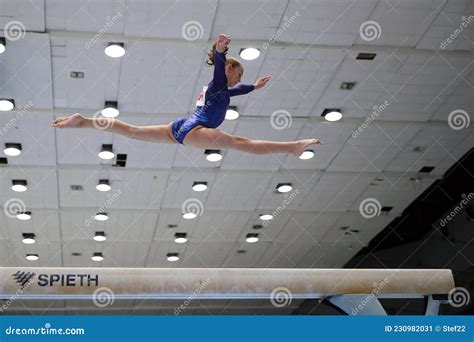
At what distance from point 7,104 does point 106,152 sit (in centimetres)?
236

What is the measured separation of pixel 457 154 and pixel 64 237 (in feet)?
31.4

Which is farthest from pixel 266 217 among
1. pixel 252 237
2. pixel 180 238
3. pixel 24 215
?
pixel 24 215

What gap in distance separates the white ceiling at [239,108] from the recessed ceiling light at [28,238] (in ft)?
0.69

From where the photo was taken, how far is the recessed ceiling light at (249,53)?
941 centimetres

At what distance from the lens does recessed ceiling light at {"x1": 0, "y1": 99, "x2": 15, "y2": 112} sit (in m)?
10.4

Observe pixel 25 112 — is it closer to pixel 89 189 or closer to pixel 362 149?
pixel 89 189

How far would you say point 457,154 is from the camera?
13.6 metres

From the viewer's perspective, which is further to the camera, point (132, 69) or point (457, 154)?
point (457, 154)

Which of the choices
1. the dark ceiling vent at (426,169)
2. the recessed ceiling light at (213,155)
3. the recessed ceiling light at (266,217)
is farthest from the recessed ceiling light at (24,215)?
the dark ceiling vent at (426,169)

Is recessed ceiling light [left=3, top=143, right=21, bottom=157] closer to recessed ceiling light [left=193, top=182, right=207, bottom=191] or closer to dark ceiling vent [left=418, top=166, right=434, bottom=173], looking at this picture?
recessed ceiling light [left=193, top=182, right=207, bottom=191]

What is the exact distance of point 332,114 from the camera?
37.3ft

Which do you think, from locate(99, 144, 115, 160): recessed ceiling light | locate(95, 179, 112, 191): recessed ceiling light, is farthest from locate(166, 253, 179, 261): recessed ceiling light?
locate(99, 144, 115, 160): recessed ceiling light

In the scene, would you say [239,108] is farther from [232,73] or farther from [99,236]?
[99,236]
